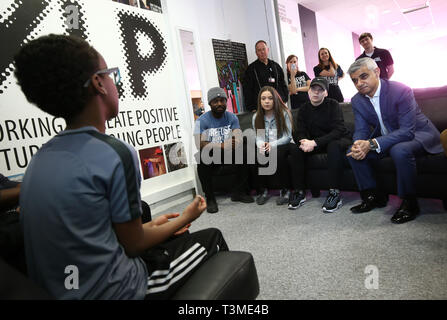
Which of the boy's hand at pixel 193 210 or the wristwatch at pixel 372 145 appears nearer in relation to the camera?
the boy's hand at pixel 193 210

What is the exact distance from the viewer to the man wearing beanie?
350 cm

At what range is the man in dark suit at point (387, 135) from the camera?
7.64 ft

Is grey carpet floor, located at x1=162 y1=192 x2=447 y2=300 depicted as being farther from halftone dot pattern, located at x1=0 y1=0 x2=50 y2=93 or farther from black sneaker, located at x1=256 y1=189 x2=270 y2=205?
halftone dot pattern, located at x1=0 y1=0 x2=50 y2=93

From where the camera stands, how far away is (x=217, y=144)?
346cm

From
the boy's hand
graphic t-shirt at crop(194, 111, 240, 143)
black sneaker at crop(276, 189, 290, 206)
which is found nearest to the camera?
the boy's hand

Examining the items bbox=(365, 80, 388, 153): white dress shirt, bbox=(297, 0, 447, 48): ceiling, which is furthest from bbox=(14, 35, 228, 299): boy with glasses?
bbox=(297, 0, 447, 48): ceiling

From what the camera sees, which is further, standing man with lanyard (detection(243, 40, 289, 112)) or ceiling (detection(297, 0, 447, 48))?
ceiling (detection(297, 0, 447, 48))

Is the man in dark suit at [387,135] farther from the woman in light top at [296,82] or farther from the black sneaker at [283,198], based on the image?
the woman in light top at [296,82]

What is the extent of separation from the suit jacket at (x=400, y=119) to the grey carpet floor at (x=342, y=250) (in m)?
0.58

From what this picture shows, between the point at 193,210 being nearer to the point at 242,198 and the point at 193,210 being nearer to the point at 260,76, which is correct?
the point at 242,198

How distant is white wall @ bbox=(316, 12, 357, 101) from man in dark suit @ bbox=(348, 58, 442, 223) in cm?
533

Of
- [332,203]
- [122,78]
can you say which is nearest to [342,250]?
[332,203]

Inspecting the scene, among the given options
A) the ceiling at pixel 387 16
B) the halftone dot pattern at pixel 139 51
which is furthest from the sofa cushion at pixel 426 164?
the ceiling at pixel 387 16
